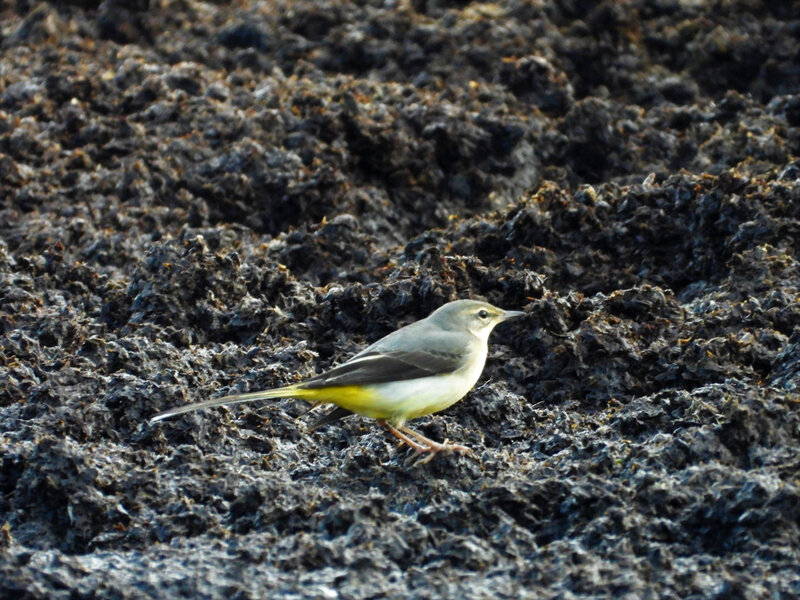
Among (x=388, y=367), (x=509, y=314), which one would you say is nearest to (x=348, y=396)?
(x=388, y=367)

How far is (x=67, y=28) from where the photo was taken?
41.0 ft

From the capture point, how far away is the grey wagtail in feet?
18.5

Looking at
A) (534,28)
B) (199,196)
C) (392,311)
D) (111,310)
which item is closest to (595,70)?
(534,28)

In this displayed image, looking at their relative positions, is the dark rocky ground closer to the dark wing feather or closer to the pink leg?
the pink leg

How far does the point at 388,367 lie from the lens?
586cm

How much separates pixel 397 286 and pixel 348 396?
1.75 meters

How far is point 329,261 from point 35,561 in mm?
4040

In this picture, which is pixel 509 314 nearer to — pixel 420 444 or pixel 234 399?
pixel 420 444

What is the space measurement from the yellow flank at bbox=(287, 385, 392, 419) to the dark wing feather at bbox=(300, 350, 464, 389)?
1.2 inches

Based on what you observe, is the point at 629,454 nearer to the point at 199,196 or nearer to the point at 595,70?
the point at 199,196

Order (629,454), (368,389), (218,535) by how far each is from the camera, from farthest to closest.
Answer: (368,389)
(629,454)
(218,535)

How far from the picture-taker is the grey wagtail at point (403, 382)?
18.5 ft

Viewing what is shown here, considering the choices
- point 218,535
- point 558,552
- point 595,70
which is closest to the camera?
point 558,552

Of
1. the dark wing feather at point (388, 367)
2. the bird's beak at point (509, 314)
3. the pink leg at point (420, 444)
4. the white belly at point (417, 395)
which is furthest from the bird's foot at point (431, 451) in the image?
the bird's beak at point (509, 314)
